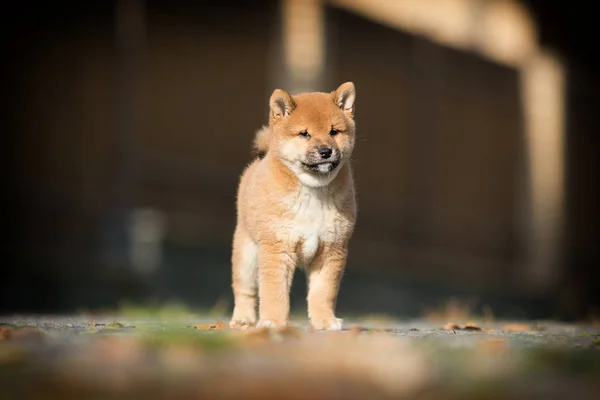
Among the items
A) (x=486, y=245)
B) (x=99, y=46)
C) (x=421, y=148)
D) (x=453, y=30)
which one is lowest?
(x=486, y=245)

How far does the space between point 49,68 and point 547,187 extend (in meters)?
9.31

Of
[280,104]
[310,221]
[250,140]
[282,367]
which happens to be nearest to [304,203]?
[310,221]

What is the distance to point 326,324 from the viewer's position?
4492 mm

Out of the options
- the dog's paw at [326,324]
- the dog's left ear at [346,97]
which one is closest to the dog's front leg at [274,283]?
the dog's paw at [326,324]

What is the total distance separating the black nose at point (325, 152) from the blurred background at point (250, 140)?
413cm

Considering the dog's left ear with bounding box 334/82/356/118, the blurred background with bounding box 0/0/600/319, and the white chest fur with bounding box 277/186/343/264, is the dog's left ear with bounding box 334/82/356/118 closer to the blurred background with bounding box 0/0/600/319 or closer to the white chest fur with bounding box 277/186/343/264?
the white chest fur with bounding box 277/186/343/264

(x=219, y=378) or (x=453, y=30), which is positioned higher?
(x=453, y=30)

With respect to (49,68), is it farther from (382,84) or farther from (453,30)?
(453,30)

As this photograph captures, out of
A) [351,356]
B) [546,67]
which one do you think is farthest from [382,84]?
[351,356]

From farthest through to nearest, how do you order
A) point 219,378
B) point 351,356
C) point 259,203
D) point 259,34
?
1. point 259,34
2. point 259,203
3. point 351,356
4. point 219,378

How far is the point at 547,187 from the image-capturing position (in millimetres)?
15891

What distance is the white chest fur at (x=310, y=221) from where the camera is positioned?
4.46 metres

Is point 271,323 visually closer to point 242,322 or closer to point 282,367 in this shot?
point 242,322

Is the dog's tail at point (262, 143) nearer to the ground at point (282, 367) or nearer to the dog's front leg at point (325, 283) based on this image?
the dog's front leg at point (325, 283)
